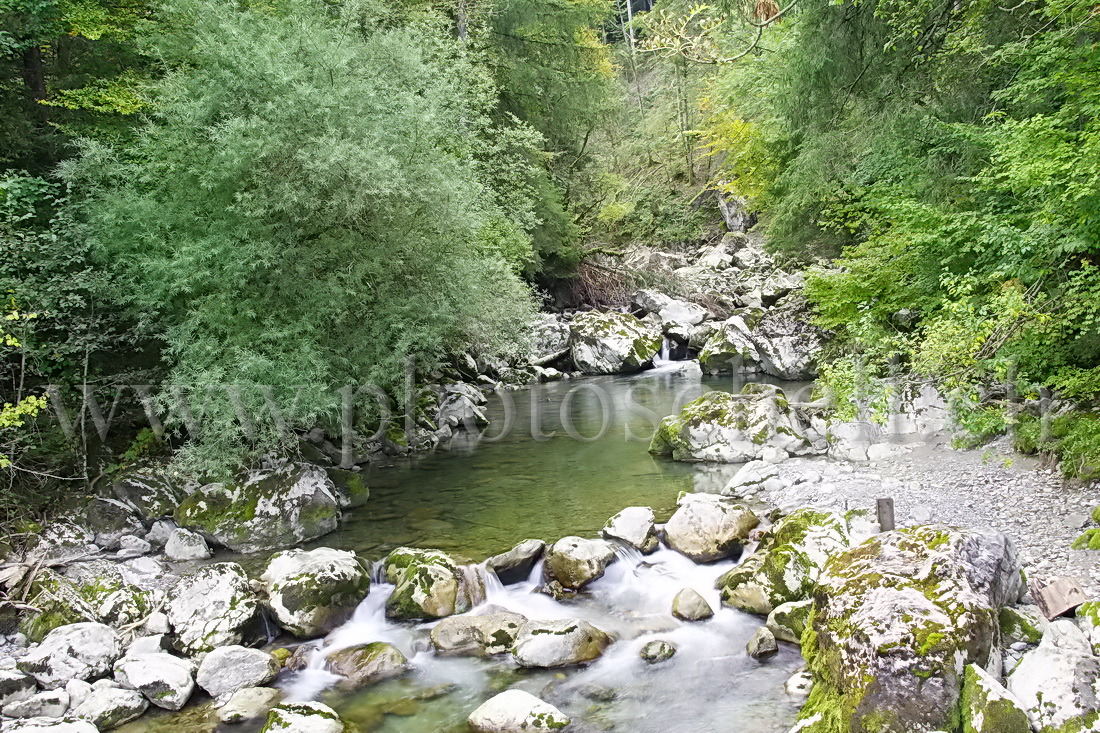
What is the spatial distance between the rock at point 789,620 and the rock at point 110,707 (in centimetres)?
536

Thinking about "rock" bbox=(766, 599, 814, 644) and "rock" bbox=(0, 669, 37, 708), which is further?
"rock" bbox=(766, 599, 814, 644)

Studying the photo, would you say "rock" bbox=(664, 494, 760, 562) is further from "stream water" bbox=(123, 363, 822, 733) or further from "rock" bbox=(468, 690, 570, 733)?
"rock" bbox=(468, 690, 570, 733)

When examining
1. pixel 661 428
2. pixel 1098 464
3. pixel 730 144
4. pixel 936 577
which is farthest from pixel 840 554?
pixel 730 144

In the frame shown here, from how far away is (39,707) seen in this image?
5262 mm

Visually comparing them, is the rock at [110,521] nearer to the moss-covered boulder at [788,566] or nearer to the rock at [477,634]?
the rock at [477,634]

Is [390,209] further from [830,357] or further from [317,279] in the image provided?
[830,357]

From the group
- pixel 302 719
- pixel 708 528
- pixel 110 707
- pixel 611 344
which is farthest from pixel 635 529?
pixel 611 344

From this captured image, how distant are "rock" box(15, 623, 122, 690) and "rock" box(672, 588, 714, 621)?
5160mm

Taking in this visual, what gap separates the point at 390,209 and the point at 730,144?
1522 cm

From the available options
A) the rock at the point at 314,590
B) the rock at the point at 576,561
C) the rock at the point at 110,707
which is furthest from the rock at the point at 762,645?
the rock at the point at 110,707

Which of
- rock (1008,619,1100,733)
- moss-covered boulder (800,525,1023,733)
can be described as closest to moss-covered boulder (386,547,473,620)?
moss-covered boulder (800,525,1023,733)

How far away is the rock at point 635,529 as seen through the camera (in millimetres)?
7867

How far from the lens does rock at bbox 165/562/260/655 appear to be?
6.26 m

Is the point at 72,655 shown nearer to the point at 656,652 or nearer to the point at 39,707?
the point at 39,707
